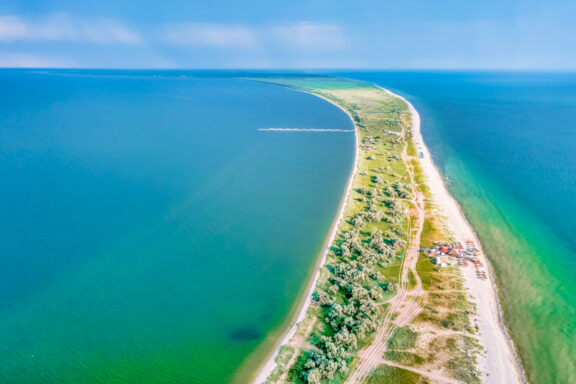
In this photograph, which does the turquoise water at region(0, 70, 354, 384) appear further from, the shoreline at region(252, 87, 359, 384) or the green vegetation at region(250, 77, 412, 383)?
the green vegetation at region(250, 77, 412, 383)

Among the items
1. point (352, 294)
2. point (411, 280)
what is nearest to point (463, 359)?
point (411, 280)

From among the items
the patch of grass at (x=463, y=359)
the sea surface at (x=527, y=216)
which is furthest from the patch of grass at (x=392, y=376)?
the sea surface at (x=527, y=216)

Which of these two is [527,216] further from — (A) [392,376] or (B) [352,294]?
(A) [392,376]

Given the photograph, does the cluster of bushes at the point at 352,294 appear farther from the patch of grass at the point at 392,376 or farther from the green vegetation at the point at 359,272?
the patch of grass at the point at 392,376

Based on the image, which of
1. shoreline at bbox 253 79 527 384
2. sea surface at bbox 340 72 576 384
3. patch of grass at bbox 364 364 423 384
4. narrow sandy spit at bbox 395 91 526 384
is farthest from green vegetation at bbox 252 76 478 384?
sea surface at bbox 340 72 576 384

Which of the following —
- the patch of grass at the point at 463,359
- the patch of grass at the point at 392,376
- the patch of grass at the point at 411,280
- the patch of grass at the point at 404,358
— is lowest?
the patch of grass at the point at 392,376
